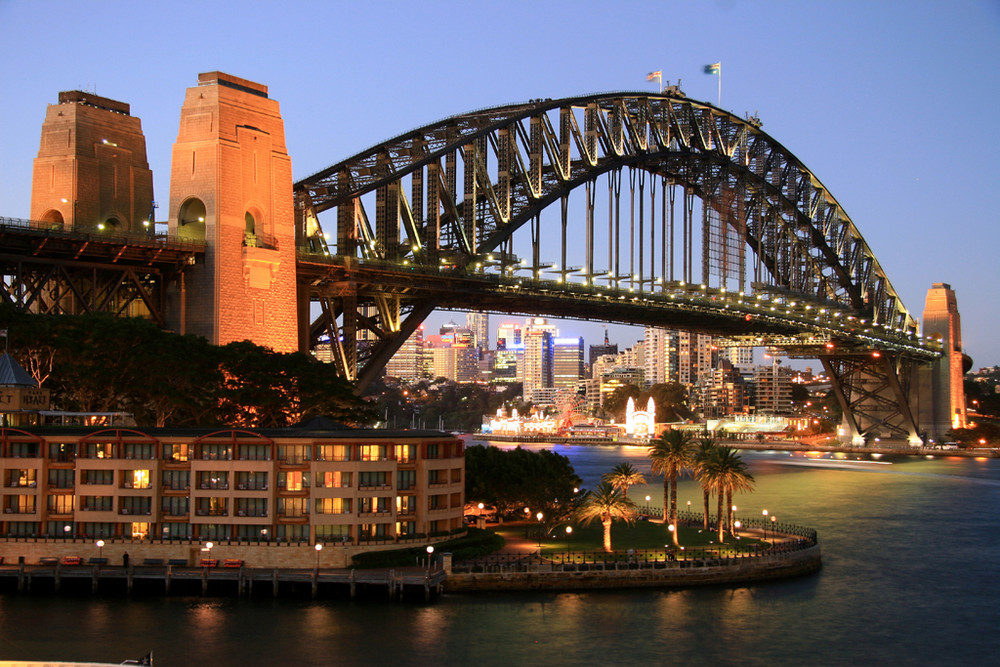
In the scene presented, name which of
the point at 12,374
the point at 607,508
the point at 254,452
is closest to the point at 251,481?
the point at 254,452

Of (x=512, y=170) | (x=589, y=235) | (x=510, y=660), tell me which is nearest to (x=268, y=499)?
(x=510, y=660)

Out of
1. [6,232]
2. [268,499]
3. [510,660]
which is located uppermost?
[6,232]

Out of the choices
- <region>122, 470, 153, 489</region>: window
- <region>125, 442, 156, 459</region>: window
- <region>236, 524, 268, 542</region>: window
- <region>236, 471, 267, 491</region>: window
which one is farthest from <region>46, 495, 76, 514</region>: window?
<region>236, 524, 268, 542</region>: window

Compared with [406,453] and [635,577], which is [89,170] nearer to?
[406,453]

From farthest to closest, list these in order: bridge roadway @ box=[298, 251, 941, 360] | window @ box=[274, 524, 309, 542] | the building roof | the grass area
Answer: bridge roadway @ box=[298, 251, 941, 360], the grass area, the building roof, window @ box=[274, 524, 309, 542]

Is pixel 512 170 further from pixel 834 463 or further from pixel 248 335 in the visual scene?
pixel 834 463

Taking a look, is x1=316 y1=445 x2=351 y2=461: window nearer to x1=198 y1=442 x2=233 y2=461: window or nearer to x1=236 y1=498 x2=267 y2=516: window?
x1=236 y1=498 x2=267 y2=516: window

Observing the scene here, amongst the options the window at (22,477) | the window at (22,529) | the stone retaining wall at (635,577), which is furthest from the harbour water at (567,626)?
the window at (22,477)
